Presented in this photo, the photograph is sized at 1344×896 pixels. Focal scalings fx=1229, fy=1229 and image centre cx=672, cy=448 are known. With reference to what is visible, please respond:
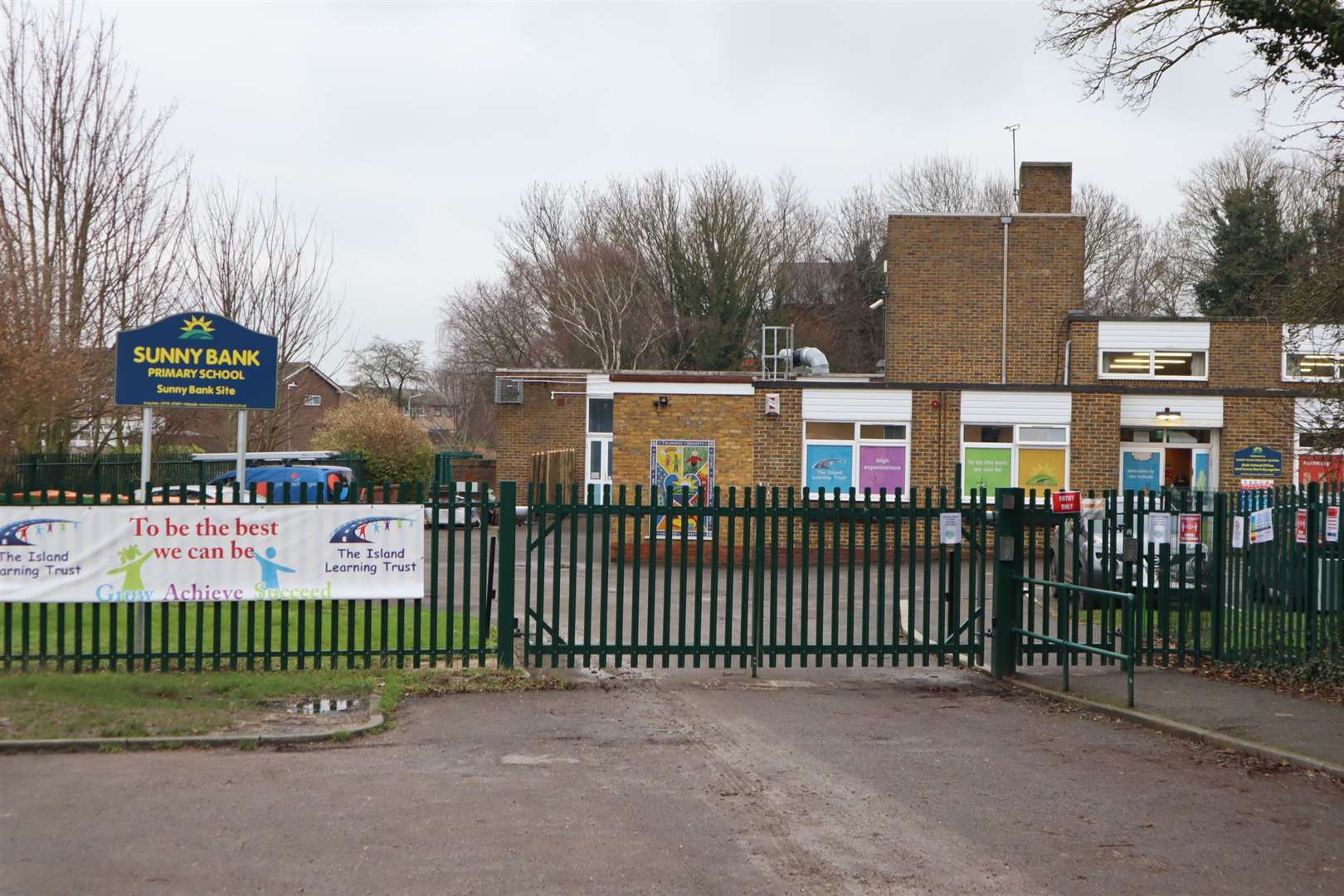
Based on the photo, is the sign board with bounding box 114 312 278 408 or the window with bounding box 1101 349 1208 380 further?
the window with bounding box 1101 349 1208 380

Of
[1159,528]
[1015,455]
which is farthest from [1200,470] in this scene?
[1159,528]

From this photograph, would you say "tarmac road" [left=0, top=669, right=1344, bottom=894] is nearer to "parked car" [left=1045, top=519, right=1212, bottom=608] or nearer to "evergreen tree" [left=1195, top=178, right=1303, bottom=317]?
"parked car" [left=1045, top=519, right=1212, bottom=608]

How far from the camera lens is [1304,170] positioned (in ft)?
42.5

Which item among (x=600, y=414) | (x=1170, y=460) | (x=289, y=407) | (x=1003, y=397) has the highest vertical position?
(x=289, y=407)

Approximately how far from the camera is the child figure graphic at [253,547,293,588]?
1127 centimetres

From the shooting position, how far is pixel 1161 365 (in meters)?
30.1

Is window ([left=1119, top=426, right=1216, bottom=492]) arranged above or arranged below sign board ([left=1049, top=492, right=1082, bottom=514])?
above

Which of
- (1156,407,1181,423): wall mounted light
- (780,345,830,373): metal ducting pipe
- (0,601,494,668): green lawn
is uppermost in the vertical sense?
(780,345,830,373): metal ducting pipe

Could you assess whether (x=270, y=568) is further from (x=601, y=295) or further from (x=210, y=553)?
(x=601, y=295)

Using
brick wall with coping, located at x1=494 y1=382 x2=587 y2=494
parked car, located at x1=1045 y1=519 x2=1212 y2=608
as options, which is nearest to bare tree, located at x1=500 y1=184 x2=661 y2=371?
brick wall with coping, located at x1=494 y1=382 x2=587 y2=494

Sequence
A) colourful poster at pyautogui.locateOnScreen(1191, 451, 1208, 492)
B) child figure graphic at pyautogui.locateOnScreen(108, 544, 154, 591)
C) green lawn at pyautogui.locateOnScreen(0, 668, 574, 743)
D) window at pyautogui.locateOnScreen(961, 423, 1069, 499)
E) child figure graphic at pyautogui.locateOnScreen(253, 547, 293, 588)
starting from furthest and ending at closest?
colourful poster at pyautogui.locateOnScreen(1191, 451, 1208, 492) → window at pyautogui.locateOnScreen(961, 423, 1069, 499) → child figure graphic at pyautogui.locateOnScreen(253, 547, 293, 588) → child figure graphic at pyautogui.locateOnScreen(108, 544, 154, 591) → green lawn at pyautogui.locateOnScreen(0, 668, 574, 743)

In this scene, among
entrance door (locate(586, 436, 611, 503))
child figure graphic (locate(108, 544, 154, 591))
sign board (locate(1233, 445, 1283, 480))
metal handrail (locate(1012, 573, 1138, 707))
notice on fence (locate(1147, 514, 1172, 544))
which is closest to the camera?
metal handrail (locate(1012, 573, 1138, 707))

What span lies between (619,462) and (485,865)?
2024 centimetres

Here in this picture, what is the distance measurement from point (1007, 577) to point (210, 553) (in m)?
→ 7.65
